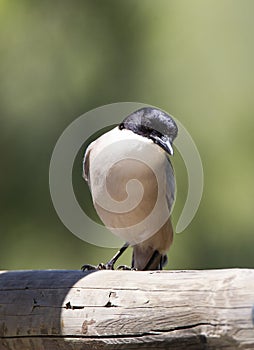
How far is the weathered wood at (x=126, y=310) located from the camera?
89.2 inches

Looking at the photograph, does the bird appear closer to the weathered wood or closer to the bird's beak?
the bird's beak

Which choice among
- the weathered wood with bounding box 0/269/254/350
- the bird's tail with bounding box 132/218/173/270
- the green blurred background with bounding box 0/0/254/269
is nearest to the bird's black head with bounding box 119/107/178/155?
the bird's tail with bounding box 132/218/173/270

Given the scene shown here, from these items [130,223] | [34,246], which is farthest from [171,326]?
[34,246]

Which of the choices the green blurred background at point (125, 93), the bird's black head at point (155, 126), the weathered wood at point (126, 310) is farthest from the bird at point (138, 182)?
the green blurred background at point (125, 93)

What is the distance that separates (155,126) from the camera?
377 centimetres

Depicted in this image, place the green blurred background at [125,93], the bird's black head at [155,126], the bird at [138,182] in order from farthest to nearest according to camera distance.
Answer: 1. the green blurred background at [125,93]
2. the bird's black head at [155,126]
3. the bird at [138,182]

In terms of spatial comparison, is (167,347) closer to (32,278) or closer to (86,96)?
(32,278)

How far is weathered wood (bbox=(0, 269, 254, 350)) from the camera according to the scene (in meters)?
2.27

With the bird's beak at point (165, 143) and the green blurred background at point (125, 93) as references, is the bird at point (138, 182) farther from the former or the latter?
the green blurred background at point (125, 93)

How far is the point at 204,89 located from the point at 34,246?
180 centimetres

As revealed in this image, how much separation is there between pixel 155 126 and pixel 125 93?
11.3 ft

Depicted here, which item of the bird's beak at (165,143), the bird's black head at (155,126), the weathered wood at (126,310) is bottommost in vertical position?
the weathered wood at (126,310)

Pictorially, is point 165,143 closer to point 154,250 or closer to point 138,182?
point 138,182

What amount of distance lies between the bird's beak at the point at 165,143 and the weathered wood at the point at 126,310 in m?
1.11
